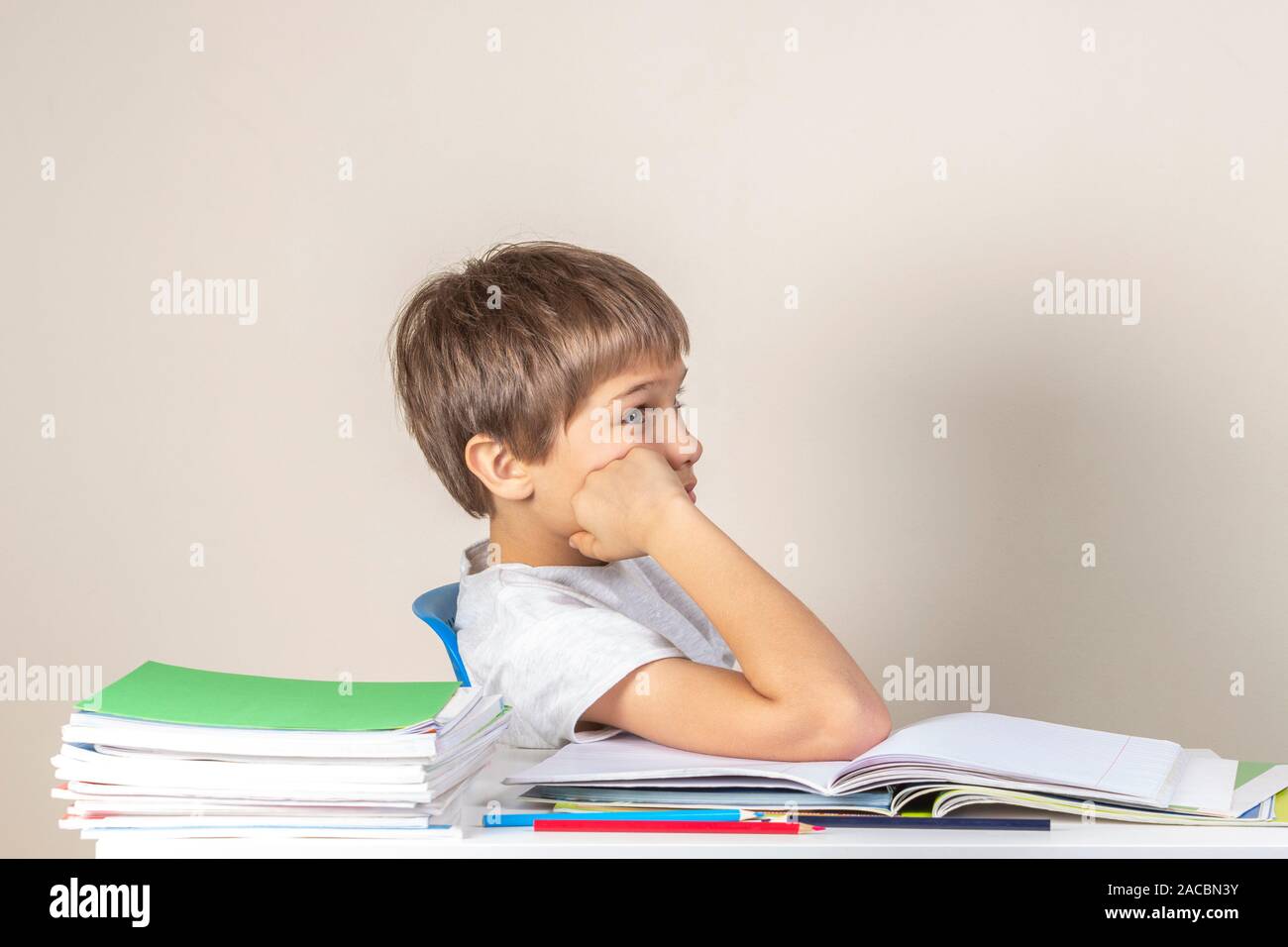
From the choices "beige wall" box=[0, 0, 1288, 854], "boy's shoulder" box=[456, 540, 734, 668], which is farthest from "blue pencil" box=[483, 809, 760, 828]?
"beige wall" box=[0, 0, 1288, 854]

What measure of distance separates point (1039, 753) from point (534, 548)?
2.07 feet

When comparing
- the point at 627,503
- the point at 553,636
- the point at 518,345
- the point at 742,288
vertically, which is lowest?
the point at 553,636

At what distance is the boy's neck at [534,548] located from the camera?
4.54 ft

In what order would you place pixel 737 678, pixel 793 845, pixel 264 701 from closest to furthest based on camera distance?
pixel 793 845 < pixel 264 701 < pixel 737 678

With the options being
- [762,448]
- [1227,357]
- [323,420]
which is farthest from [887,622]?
[323,420]

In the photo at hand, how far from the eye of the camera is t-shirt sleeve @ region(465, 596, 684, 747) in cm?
111

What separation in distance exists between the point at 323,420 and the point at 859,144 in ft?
3.88

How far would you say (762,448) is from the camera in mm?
2480

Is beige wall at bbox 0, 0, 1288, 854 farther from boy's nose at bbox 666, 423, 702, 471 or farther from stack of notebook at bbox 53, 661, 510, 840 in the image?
stack of notebook at bbox 53, 661, 510, 840

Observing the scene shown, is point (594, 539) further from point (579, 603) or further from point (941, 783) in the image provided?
point (941, 783)

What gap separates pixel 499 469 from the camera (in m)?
1.38

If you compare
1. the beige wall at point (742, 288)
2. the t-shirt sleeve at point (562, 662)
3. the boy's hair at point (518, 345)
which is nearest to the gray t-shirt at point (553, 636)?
the t-shirt sleeve at point (562, 662)

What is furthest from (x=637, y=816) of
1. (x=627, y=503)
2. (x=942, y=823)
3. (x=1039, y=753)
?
(x=627, y=503)
